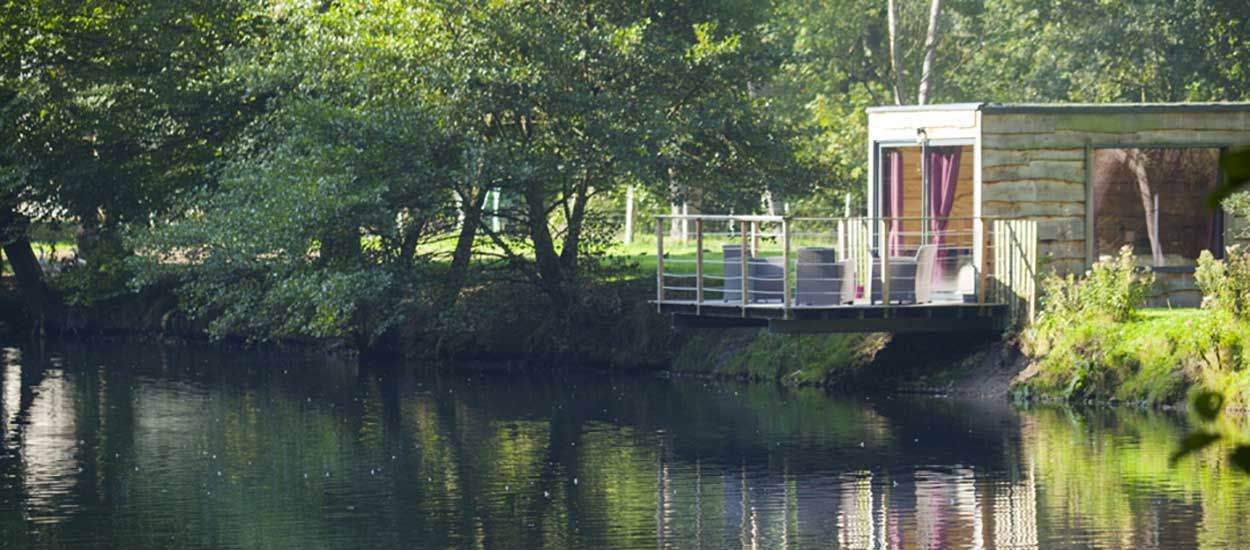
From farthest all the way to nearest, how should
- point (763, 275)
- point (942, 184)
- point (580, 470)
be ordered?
1. point (942, 184)
2. point (763, 275)
3. point (580, 470)

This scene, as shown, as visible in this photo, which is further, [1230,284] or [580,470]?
[1230,284]

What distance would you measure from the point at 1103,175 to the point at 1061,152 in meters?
0.71

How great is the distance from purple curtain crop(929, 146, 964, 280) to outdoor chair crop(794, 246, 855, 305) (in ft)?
7.66

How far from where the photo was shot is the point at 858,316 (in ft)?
77.4

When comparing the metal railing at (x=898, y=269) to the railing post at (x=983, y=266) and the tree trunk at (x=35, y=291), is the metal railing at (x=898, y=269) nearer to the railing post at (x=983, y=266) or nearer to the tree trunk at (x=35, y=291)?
the railing post at (x=983, y=266)

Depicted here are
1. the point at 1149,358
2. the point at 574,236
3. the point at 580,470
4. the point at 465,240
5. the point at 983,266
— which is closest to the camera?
the point at 580,470

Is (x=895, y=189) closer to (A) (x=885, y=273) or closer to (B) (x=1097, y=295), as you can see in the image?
(A) (x=885, y=273)

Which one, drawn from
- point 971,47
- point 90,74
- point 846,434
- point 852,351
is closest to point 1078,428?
point 846,434

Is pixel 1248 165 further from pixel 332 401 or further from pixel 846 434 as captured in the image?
pixel 332 401

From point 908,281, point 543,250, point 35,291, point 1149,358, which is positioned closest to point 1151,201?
point 1149,358

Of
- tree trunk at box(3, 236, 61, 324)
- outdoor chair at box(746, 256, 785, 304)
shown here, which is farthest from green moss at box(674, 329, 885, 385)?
tree trunk at box(3, 236, 61, 324)

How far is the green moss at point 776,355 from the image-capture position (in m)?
26.4

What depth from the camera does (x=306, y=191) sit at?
27.3m

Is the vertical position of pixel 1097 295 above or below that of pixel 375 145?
below
